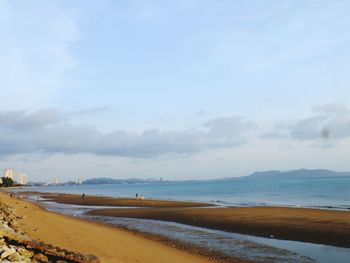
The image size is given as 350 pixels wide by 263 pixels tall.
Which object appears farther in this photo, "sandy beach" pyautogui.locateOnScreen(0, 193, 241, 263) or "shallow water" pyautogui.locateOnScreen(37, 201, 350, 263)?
"shallow water" pyautogui.locateOnScreen(37, 201, 350, 263)

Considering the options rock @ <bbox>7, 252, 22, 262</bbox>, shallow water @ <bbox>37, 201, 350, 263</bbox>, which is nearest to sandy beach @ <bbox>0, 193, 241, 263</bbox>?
shallow water @ <bbox>37, 201, 350, 263</bbox>

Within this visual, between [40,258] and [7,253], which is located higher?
[7,253]

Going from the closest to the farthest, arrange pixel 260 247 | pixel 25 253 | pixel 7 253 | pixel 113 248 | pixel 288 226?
pixel 7 253
pixel 25 253
pixel 113 248
pixel 260 247
pixel 288 226

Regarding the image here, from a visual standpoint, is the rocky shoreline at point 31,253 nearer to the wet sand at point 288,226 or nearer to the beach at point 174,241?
the beach at point 174,241

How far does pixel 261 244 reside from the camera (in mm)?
20953

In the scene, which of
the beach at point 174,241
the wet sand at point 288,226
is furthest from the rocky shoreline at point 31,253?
the wet sand at point 288,226

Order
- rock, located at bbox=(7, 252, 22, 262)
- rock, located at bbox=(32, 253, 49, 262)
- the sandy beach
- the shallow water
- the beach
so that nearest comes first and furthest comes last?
rock, located at bbox=(7, 252, 22, 262) → rock, located at bbox=(32, 253, 49, 262) → the sandy beach → the beach → the shallow water

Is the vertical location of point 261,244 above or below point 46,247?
below

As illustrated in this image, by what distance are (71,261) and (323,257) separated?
465 inches

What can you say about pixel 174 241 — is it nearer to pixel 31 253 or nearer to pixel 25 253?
pixel 31 253

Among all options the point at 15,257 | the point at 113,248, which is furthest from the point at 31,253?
the point at 113,248

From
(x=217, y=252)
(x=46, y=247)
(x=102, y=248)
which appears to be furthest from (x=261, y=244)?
(x=46, y=247)

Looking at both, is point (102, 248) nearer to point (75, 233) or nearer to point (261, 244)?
point (75, 233)

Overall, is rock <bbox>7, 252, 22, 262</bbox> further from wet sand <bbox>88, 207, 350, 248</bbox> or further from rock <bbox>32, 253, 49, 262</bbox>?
wet sand <bbox>88, 207, 350, 248</bbox>
